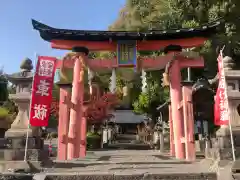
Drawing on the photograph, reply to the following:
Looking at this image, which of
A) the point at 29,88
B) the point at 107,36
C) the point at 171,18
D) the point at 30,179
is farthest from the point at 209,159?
the point at 171,18

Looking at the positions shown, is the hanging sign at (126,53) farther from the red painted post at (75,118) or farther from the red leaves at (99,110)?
the red leaves at (99,110)

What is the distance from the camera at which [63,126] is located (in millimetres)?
12609

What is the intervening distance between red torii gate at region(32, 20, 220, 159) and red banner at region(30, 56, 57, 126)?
12.1ft

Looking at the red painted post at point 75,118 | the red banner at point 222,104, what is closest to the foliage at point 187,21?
the red painted post at point 75,118

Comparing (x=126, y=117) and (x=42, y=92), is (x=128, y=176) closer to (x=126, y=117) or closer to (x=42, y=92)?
(x=42, y=92)

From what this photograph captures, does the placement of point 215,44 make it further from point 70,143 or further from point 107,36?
point 70,143

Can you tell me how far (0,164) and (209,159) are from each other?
21.3 feet

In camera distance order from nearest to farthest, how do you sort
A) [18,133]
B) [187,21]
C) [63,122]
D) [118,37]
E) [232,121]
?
[232,121]
[18,133]
[63,122]
[118,37]
[187,21]

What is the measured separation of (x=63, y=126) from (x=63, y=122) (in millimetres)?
195

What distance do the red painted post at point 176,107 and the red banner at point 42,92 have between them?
612 centimetres

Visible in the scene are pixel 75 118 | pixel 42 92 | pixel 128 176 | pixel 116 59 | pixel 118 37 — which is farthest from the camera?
pixel 116 59

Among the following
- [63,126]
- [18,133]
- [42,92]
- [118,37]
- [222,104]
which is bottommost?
[18,133]

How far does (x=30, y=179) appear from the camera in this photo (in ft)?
20.9


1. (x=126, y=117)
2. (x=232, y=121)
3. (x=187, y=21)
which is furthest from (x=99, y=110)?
(x=126, y=117)
